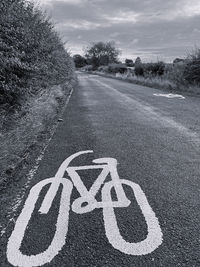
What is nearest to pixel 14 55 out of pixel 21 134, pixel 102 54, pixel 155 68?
pixel 21 134

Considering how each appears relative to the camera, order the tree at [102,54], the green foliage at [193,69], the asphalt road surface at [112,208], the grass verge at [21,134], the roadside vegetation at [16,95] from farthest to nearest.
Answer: the tree at [102,54]
the green foliage at [193,69]
the roadside vegetation at [16,95]
the grass verge at [21,134]
the asphalt road surface at [112,208]

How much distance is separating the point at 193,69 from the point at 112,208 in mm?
19232

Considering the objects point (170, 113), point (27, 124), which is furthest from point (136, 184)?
point (170, 113)

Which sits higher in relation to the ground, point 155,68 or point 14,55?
point 14,55

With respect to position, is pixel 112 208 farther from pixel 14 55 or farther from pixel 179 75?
pixel 179 75

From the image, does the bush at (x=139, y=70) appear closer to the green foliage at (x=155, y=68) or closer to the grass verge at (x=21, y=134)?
the green foliage at (x=155, y=68)

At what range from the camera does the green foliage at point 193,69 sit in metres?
19.8

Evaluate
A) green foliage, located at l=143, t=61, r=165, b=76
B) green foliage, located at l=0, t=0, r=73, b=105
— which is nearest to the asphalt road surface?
green foliage, located at l=0, t=0, r=73, b=105

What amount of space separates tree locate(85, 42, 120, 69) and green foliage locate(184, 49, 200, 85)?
91.4 meters

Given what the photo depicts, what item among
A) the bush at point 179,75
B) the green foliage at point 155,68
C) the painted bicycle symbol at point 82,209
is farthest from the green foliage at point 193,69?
the painted bicycle symbol at point 82,209

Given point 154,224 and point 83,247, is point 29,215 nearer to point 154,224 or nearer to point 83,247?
point 83,247

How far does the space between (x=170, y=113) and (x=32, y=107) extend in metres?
5.26

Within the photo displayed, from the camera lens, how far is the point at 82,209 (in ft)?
10.7

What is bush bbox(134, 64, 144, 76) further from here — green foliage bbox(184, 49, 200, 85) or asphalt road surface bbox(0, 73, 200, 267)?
asphalt road surface bbox(0, 73, 200, 267)
